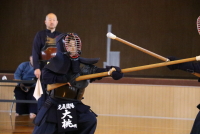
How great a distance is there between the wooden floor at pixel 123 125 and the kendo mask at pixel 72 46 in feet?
7.04

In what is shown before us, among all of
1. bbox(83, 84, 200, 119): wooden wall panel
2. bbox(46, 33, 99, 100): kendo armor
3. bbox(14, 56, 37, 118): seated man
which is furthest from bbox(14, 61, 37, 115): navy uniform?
bbox(46, 33, 99, 100): kendo armor

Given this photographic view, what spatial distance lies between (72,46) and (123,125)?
2959 mm

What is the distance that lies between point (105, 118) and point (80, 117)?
3250 mm

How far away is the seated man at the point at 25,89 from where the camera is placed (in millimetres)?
6840

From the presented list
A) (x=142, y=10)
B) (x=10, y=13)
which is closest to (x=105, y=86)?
(x=142, y=10)

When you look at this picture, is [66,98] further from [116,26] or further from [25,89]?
[116,26]

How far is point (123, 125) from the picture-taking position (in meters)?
6.52

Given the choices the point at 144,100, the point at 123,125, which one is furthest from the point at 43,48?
the point at 144,100

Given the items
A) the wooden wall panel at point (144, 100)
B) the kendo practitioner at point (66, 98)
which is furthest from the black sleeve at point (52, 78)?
the wooden wall panel at point (144, 100)

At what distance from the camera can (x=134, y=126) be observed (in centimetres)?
643

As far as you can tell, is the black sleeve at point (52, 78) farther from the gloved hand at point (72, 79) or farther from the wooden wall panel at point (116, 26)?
the wooden wall panel at point (116, 26)

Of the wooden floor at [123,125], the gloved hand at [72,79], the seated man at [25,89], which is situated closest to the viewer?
the gloved hand at [72,79]

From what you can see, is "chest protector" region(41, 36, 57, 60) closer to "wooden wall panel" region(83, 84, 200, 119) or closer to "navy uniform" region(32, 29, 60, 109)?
"navy uniform" region(32, 29, 60, 109)

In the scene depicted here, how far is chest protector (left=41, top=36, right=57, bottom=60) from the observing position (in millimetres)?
5355
